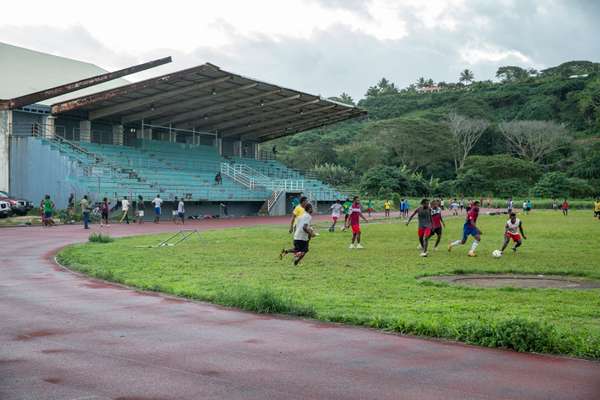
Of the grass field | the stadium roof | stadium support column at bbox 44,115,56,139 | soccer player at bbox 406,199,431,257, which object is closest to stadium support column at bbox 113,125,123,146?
the stadium roof

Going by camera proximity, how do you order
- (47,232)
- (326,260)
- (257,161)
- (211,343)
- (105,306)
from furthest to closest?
(257,161) → (47,232) → (326,260) → (105,306) → (211,343)

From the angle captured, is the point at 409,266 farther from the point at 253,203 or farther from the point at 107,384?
the point at 253,203

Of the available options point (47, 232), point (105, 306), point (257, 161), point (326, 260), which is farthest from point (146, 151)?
point (105, 306)

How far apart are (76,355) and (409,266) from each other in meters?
10.6

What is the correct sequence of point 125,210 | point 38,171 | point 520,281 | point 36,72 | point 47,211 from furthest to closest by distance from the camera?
point 36,72 → point 38,171 → point 125,210 → point 47,211 → point 520,281

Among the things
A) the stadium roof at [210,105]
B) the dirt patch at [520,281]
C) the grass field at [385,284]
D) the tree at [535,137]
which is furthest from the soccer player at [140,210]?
the tree at [535,137]

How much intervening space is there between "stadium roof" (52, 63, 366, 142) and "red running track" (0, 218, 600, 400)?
34587 mm

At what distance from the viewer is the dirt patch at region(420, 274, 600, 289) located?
13.5 m

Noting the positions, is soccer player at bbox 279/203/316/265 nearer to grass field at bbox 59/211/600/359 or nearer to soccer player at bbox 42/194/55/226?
grass field at bbox 59/211/600/359

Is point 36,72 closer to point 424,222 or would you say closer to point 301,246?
point 424,222

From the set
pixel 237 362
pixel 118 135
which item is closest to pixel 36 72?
pixel 118 135

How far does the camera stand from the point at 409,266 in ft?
55.5

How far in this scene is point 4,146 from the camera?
43.4 meters

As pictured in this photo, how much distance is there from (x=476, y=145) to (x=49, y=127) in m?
70.2
